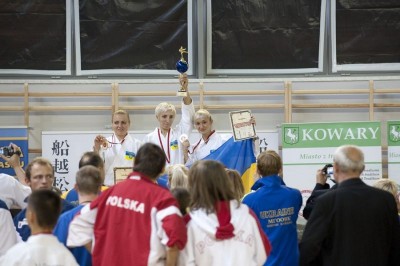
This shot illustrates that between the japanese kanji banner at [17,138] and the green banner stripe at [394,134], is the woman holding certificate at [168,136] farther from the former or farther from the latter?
the green banner stripe at [394,134]

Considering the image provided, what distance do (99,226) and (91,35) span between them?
6821mm

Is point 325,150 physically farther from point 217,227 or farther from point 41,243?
point 41,243

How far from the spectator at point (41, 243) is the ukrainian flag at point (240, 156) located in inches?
146

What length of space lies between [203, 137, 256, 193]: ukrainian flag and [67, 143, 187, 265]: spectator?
3.38 meters

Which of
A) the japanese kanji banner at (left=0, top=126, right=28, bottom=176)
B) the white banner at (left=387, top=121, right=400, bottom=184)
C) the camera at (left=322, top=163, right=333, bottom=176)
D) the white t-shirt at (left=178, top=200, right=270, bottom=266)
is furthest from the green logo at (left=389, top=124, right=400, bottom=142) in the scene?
the white t-shirt at (left=178, top=200, right=270, bottom=266)

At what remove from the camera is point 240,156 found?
7.10 metres

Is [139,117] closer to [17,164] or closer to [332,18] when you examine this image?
[332,18]

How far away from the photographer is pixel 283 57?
1029cm

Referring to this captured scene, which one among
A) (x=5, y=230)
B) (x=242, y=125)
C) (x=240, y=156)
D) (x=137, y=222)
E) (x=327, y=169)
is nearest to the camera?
(x=137, y=222)

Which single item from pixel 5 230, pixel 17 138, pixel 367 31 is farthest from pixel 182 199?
pixel 367 31

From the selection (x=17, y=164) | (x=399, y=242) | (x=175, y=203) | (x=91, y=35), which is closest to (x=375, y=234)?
(x=399, y=242)

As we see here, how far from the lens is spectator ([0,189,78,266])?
10.8 feet

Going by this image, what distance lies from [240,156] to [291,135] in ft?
7.99

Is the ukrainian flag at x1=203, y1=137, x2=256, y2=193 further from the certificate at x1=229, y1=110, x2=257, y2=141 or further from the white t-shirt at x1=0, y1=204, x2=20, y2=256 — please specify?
the white t-shirt at x1=0, y1=204, x2=20, y2=256
